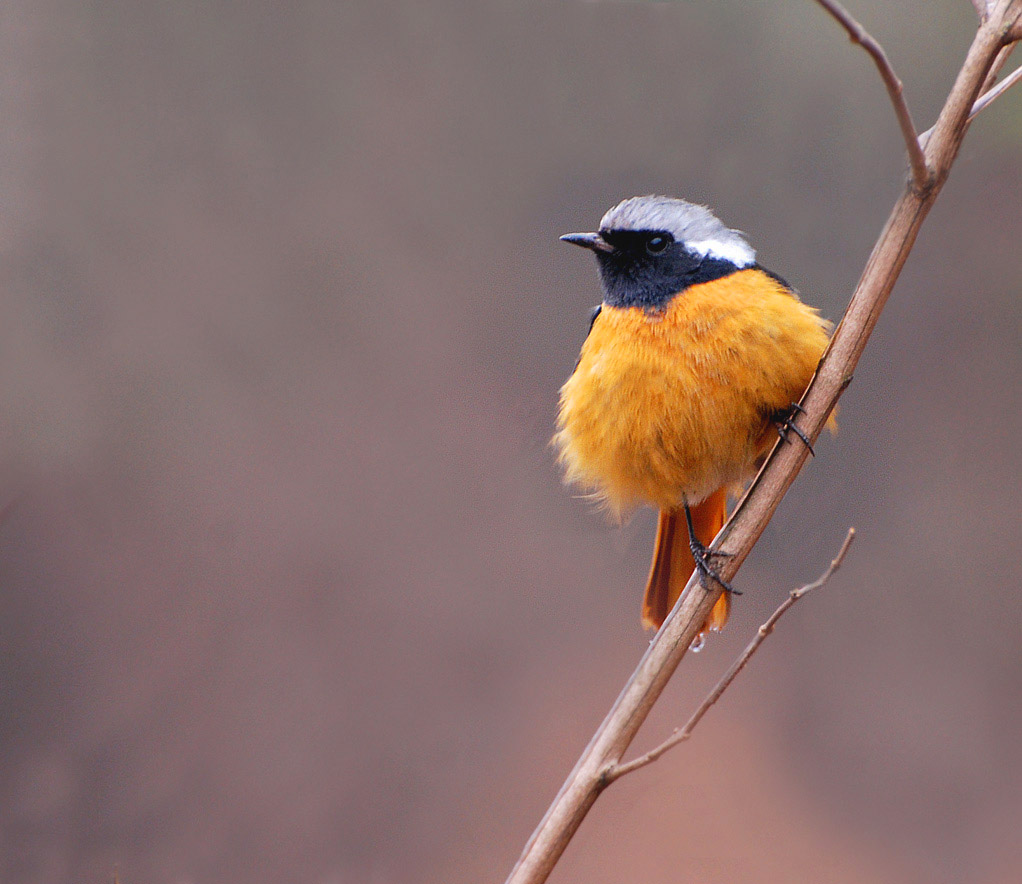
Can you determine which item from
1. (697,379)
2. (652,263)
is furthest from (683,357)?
(652,263)

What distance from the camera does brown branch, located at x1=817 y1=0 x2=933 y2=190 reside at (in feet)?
2.99

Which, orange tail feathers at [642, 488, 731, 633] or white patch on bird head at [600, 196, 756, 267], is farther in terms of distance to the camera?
orange tail feathers at [642, 488, 731, 633]

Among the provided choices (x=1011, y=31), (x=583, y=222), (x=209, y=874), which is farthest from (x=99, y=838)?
(x=1011, y=31)

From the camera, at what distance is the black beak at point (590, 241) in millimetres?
1766

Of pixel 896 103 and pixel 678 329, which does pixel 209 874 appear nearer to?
pixel 678 329

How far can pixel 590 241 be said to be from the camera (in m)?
1.77

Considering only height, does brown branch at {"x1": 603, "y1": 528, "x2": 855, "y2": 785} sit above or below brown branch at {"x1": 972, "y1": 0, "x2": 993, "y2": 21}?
below

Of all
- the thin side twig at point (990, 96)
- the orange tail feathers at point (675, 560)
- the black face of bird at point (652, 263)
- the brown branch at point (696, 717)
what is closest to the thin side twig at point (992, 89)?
the thin side twig at point (990, 96)

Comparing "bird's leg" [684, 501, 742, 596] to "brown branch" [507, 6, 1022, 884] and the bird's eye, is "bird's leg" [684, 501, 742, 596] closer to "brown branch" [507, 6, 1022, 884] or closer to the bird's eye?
"brown branch" [507, 6, 1022, 884]

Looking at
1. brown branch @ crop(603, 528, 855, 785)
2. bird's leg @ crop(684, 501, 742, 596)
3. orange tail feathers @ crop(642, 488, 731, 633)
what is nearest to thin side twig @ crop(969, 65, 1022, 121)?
brown branch @ crop(603, 528, 855, 785)

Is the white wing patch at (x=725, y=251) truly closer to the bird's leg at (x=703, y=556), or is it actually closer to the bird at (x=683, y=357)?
the bird at (x=683, y=357)

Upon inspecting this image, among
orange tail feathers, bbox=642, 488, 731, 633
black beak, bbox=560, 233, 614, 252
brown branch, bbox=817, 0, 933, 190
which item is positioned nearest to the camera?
brown branch, bbox=817, 0, 933, 190

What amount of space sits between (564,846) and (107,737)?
117 centimetres

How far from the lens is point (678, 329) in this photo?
1.71 meters
